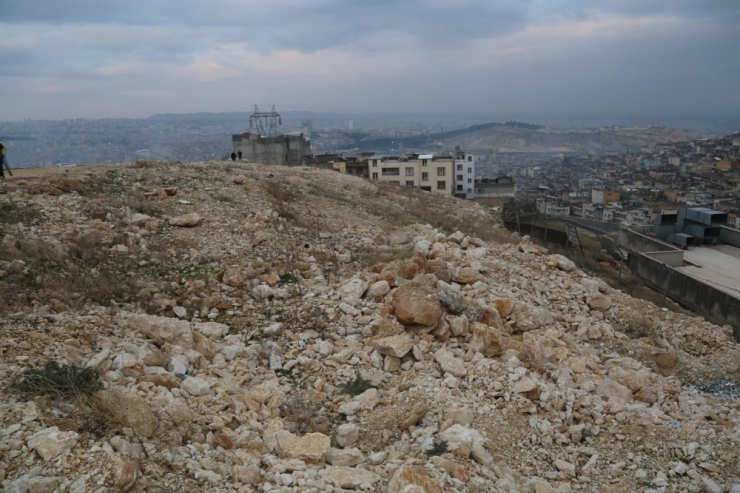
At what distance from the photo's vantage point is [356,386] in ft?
17.8

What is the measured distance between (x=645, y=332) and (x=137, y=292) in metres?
7.95

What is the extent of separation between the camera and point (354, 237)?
36.3ft

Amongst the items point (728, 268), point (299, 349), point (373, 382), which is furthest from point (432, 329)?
point (728, 268)

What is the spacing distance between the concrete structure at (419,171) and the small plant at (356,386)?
3693 cm

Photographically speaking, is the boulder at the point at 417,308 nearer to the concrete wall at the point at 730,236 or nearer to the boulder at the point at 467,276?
the boulder at the point at 467,276

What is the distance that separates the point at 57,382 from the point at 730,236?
81.0ft

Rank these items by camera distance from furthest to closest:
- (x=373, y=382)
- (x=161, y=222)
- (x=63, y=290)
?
1. (x=161, y=222)
2. (x=63, y=290)
3. (x=373, y=382)

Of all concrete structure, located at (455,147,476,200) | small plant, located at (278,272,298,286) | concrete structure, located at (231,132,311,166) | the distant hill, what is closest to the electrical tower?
concrete structure, located at (231,132,311,166)

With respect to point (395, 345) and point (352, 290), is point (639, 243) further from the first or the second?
point (395, 345)

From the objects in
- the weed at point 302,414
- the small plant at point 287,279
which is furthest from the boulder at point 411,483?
the small plant at point 287,279

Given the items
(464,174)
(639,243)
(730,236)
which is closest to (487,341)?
(639,243)

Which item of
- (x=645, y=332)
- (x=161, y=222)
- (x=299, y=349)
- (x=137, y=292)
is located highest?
(x=161, y=222)

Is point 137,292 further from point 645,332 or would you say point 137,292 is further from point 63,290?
point 645,332

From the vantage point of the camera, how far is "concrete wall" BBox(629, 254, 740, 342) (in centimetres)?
1355
